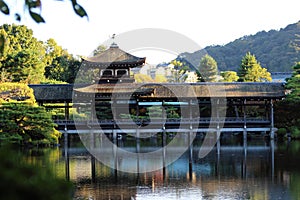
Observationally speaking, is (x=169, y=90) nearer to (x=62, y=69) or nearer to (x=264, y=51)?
(x=62, y=69)

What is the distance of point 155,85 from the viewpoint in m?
31.8

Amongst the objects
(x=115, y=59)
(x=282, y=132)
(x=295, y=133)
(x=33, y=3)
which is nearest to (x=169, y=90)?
(x=115, y=59)

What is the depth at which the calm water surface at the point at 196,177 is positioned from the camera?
45.9ft

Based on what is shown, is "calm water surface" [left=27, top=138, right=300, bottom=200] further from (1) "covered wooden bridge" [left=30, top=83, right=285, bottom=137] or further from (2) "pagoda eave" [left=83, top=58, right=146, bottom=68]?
(2) "pagoda eave" [left=83, top=58, right=146, bottom=68]

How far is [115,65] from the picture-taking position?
31.9m

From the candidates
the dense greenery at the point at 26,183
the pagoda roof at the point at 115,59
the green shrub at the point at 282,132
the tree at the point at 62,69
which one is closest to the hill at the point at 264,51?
the tree at the point at 62,69

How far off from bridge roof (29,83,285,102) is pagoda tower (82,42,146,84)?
0.68 meters

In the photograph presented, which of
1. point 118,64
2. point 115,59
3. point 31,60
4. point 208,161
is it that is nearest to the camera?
point 208,161

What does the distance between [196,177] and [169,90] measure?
14.4 m

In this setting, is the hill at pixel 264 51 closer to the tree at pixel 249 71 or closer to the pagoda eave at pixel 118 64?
the tree at pixel 249 71

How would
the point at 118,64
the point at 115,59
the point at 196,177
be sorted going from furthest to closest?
the point at 115,59, the point at 118,64, the point at 196,177

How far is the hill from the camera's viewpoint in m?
75.8

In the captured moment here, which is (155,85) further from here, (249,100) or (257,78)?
(257,78)

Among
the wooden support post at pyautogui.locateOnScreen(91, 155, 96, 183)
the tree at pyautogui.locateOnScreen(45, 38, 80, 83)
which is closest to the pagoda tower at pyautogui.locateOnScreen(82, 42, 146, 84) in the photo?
the wooden support post at pyautogui.locateOnScreen(91, 155, 96, 183)
